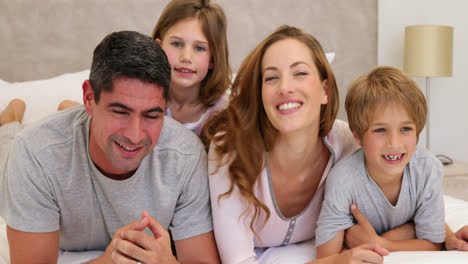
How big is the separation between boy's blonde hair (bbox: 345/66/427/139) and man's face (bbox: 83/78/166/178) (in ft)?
2.09

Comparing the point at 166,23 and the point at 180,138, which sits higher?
the point at 166,23

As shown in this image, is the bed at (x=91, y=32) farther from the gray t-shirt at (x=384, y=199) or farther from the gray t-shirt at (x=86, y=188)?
the gray t-shirt at (x=86, y=188)

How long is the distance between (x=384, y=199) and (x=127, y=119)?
834mm

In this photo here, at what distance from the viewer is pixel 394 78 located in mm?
1412

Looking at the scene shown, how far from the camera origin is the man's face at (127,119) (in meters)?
1.14

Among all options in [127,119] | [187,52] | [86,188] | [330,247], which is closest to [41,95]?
[187,52]

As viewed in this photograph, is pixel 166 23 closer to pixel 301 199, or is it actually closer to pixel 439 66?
pixel 301 199

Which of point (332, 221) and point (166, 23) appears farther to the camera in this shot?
point (166, 23)

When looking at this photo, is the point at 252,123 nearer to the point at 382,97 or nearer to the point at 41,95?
the point at 382,97

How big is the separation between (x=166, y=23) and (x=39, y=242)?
39.2 inches

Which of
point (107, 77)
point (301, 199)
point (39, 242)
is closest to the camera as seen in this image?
point (107, 77)

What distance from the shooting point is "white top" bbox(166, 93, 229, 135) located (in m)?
1.77

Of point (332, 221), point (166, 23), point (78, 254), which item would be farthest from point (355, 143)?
point (78, 254)

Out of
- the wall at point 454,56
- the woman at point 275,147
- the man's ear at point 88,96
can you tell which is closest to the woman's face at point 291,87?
the woman at point 275,147
